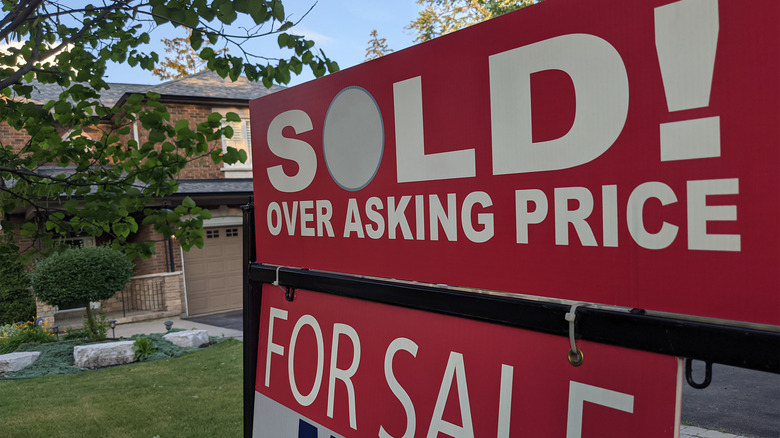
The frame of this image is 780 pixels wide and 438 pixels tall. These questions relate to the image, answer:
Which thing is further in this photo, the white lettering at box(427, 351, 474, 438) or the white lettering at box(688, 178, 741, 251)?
the white lettering at box(427, 351, 474, 438)

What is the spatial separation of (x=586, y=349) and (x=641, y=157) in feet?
1.23

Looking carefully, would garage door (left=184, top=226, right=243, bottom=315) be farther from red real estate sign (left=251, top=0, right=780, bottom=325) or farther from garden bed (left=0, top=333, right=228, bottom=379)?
red real estate sign (left=251, top=0, right=780, bottom=325)

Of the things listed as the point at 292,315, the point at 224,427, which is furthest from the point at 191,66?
the point at 292,315

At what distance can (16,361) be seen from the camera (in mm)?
10500

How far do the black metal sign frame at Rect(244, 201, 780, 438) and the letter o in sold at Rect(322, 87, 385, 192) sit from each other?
302mm

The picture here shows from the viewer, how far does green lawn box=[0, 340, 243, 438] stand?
→ 22.1 feet

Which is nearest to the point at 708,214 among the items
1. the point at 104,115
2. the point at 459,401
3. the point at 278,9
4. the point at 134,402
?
the point at 459,401

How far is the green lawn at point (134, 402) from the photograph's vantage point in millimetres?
6742

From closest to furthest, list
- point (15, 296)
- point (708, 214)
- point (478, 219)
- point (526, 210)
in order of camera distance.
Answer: point (708, 214)
point (526, 210)
point (478, 219)
point (15, 296)

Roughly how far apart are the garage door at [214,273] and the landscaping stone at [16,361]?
6.80 meters

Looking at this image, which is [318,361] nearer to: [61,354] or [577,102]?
[577,102]

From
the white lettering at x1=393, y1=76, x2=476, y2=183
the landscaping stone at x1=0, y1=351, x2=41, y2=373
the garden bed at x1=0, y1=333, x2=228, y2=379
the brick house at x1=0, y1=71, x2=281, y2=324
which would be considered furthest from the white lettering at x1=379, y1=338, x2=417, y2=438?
the brick house at x1=0, y1=71, x2=281, y2=324

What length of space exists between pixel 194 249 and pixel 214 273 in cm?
103

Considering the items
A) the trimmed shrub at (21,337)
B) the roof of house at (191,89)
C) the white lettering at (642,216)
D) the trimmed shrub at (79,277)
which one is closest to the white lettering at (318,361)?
the white lettering at (642,216)
